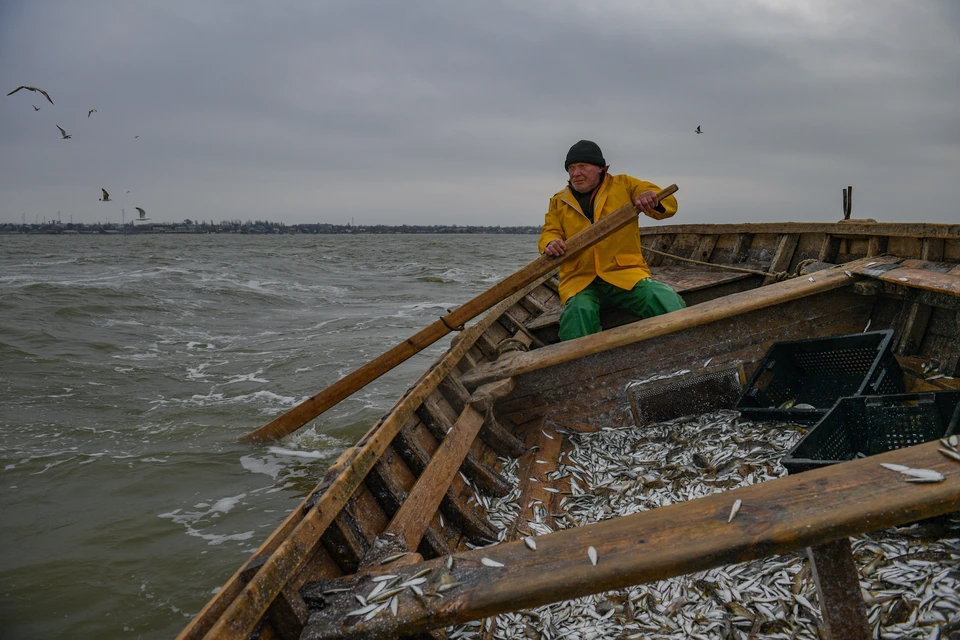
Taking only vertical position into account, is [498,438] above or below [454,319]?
below

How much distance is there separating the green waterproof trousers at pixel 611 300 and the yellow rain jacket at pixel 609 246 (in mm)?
102

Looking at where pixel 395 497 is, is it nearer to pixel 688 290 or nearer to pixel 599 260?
pixel 599 260

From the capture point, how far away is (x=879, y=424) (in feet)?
13.9

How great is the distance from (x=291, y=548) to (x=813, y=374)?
4814 millimetres

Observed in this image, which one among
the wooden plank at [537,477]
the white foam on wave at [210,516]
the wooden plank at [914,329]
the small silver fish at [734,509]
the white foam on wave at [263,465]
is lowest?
the white foam on wave at [210,516]

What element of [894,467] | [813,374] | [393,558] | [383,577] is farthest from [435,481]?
[813,374]

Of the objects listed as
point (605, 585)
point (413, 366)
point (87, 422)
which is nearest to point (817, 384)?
point (605, 585)

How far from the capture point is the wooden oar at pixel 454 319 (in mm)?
6059

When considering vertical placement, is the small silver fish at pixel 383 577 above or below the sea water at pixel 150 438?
above

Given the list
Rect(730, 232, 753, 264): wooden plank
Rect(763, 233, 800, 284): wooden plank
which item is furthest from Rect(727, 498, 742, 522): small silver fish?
Rect(730, 232, 753, 264): wooden plank

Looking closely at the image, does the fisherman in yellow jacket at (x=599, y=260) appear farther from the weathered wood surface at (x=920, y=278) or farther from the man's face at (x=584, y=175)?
the weathered wood surface at (x=920, y=278)

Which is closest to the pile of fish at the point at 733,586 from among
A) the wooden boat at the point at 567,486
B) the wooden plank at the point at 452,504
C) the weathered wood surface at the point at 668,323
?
the wooden plank at the point at 452,504

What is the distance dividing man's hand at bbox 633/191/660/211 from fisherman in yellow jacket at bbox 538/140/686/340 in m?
0.58

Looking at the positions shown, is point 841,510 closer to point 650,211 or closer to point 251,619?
point 251,619
